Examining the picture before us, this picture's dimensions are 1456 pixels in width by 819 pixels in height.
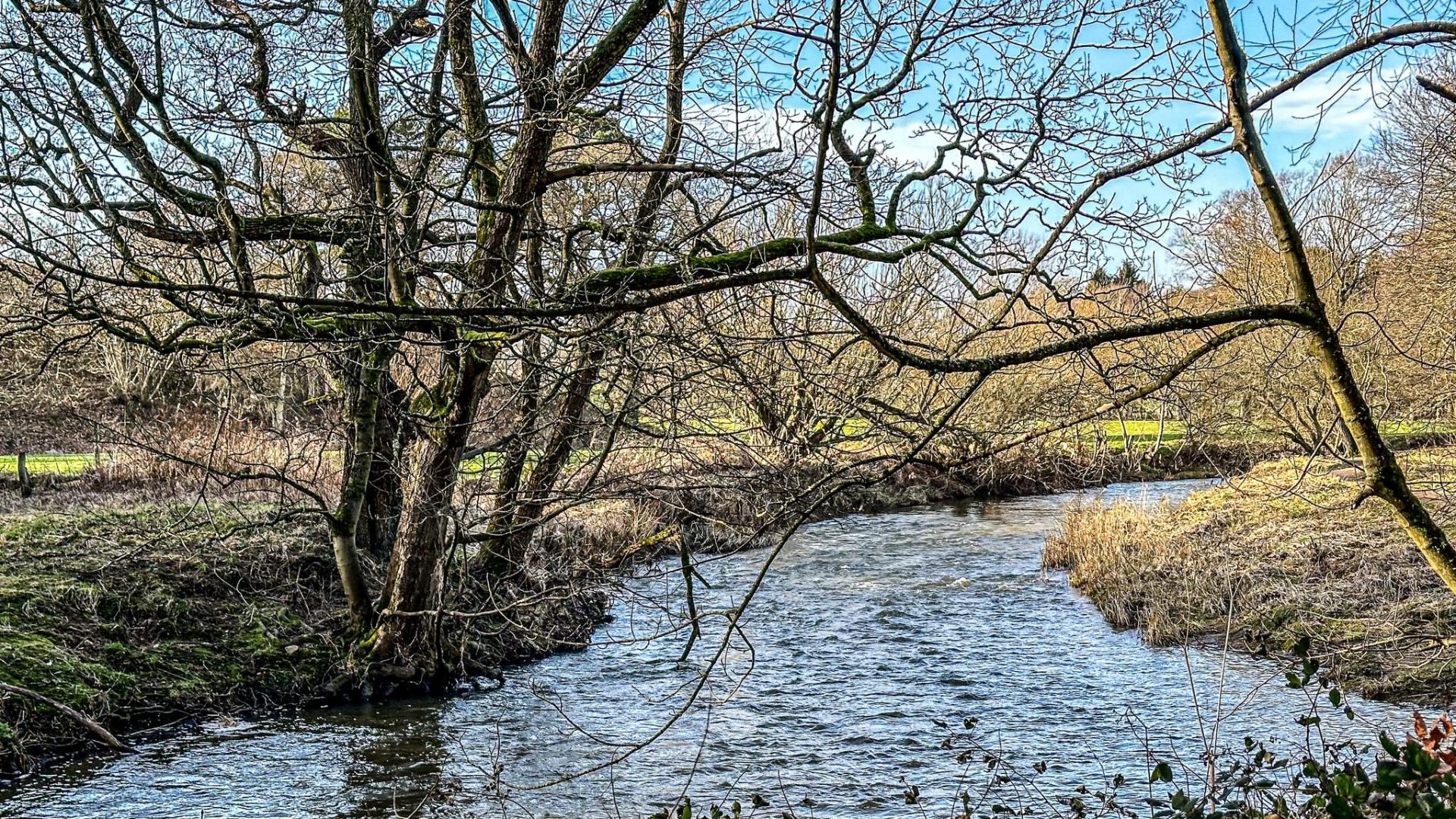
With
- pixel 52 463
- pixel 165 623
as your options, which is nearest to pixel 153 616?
pixel 165 623

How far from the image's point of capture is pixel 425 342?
546 centimetres

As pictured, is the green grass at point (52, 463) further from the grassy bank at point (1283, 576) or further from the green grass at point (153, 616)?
the grassy bank at point (1283, 576)

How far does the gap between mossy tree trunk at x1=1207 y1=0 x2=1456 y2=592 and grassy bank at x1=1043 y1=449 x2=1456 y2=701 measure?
17.9 feet

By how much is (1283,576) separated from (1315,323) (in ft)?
34.5

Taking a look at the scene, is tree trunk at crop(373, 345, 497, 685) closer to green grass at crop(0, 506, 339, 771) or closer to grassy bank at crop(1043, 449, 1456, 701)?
green grass at crop(0, 506, 339, 771)

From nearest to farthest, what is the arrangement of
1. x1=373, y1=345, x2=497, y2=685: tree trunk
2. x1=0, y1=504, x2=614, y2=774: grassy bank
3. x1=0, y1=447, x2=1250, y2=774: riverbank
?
x1=0, y1=447, x2=1250, y2=774: riverbank, x1=0, y1=504, x2=614, y2=774: grassy bank, x1=373, y1=345, x2=497, y2=685: tree trunk

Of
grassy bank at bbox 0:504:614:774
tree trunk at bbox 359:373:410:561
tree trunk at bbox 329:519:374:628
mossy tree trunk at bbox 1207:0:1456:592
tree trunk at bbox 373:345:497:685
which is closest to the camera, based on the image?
mossy tree trunk at bbox 1207:0:1456:592

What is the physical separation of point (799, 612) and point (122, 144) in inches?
354

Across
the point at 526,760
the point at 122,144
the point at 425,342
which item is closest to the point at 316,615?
the point at 526,760

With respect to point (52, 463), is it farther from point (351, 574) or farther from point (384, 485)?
point (351, 574)

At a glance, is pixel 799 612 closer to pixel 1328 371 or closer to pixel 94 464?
pixel 1328 371

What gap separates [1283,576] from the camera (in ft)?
43.5

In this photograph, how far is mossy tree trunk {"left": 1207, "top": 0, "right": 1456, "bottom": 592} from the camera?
12.7 feet

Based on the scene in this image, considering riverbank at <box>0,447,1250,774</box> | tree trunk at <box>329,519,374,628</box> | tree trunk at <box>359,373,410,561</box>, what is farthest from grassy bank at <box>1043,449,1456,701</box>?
tree trunk at <box>329,519,374,628</box>
